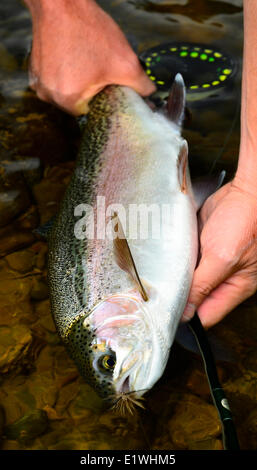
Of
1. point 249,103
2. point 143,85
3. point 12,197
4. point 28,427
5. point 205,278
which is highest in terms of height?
point 249,103

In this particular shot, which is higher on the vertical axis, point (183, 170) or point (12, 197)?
point (183, 170)

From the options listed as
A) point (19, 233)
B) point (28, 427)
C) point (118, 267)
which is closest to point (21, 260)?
point (19, 233)

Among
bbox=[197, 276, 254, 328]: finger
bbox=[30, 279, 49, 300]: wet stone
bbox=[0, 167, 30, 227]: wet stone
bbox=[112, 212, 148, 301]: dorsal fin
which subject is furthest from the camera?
bbox=[0, 167, 30, 227]: wet stone

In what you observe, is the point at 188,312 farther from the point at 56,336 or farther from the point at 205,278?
the point at 56,336

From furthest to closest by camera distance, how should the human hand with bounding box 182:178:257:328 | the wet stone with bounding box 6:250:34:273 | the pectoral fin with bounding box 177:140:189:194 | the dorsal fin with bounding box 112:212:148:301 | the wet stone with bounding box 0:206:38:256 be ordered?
the wet stone with bounding box 0:206:38:256 → the wet stone with bounding box 6:250:34:273 → the pectoral fin with bounding box 177:140:189:194 → the human hand with bounding box 182:178:257:328 → the dorsal fin with bounding box 112:212:148:301

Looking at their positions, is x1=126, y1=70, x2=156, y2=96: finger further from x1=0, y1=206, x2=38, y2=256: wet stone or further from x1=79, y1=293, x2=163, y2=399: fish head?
x1=79, y1=293, x2=163, y2=399: fish head

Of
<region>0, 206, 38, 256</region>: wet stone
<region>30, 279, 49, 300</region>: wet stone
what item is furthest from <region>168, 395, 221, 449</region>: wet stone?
<region>0, 206, 38, 256</region>: wet stone

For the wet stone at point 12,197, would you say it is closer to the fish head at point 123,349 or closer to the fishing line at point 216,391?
the fish head at point 123,349
